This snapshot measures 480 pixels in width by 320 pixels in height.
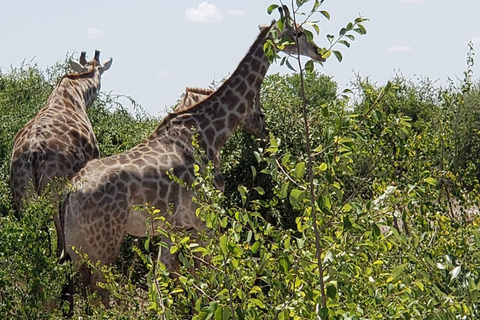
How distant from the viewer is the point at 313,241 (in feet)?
14.3

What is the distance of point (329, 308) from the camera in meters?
3.49

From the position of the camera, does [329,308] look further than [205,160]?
No

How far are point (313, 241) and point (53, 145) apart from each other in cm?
427

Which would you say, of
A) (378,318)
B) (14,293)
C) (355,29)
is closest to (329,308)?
(378,318)

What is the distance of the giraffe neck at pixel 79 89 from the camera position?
9211mm

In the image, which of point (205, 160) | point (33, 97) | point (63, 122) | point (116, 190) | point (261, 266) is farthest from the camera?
point (33, 97)

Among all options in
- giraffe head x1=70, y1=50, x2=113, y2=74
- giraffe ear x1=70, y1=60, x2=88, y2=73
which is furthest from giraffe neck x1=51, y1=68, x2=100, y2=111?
giraffe ear x1=70, y1=60, x2=88, y2=73

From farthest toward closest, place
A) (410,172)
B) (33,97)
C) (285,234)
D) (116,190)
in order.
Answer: (33,97)
(116,190)
(410,172)
(285,234)

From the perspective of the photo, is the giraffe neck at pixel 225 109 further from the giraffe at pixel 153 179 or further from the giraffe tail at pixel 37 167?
the giraffe tail at pixel 37 167

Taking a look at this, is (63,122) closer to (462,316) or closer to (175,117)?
(175,117)

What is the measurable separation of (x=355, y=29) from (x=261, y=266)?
92 cm

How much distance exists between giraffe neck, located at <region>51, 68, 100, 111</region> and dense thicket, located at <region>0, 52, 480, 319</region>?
0.61 metres

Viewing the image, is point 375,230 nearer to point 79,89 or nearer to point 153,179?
point 153,179

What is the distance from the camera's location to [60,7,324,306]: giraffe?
→ 719cm
